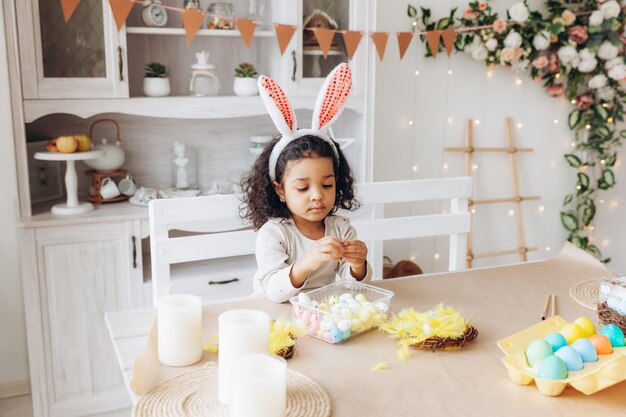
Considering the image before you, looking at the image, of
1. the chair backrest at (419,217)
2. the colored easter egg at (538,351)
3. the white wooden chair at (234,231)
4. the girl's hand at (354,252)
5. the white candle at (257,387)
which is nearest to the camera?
the white candle at (257,387)

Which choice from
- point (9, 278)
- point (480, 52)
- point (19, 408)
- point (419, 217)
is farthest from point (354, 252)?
point (480, 52)

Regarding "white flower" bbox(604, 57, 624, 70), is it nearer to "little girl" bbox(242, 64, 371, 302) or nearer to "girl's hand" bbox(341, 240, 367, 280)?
"little girl" bbox(242, 64, 371, 302)

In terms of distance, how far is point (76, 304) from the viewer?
2299mm

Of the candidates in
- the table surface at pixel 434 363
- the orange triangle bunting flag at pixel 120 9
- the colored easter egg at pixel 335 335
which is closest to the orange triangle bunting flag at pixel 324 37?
the orange triangle bunting flag at pixel 120 9

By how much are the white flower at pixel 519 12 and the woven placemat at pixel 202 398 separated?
2456mm

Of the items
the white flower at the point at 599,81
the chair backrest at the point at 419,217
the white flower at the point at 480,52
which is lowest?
the chair backrest at the point at 419,217

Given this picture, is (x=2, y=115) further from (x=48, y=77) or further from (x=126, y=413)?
(x=126, y=413)

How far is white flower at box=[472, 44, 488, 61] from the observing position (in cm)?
310

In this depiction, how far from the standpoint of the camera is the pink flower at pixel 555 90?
11.1 feet

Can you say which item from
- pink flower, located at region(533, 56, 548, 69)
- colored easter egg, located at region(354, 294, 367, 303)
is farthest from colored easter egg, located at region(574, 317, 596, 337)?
pink flower, located at region(533, 56, 548, 69)

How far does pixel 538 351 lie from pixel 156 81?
1820 mm

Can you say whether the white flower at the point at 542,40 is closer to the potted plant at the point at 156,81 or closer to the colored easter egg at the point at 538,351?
the potted plant at the point at 156,81

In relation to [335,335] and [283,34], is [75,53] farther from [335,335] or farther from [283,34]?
[335,335]

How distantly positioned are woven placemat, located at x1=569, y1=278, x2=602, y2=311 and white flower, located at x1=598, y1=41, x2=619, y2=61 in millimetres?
1939
